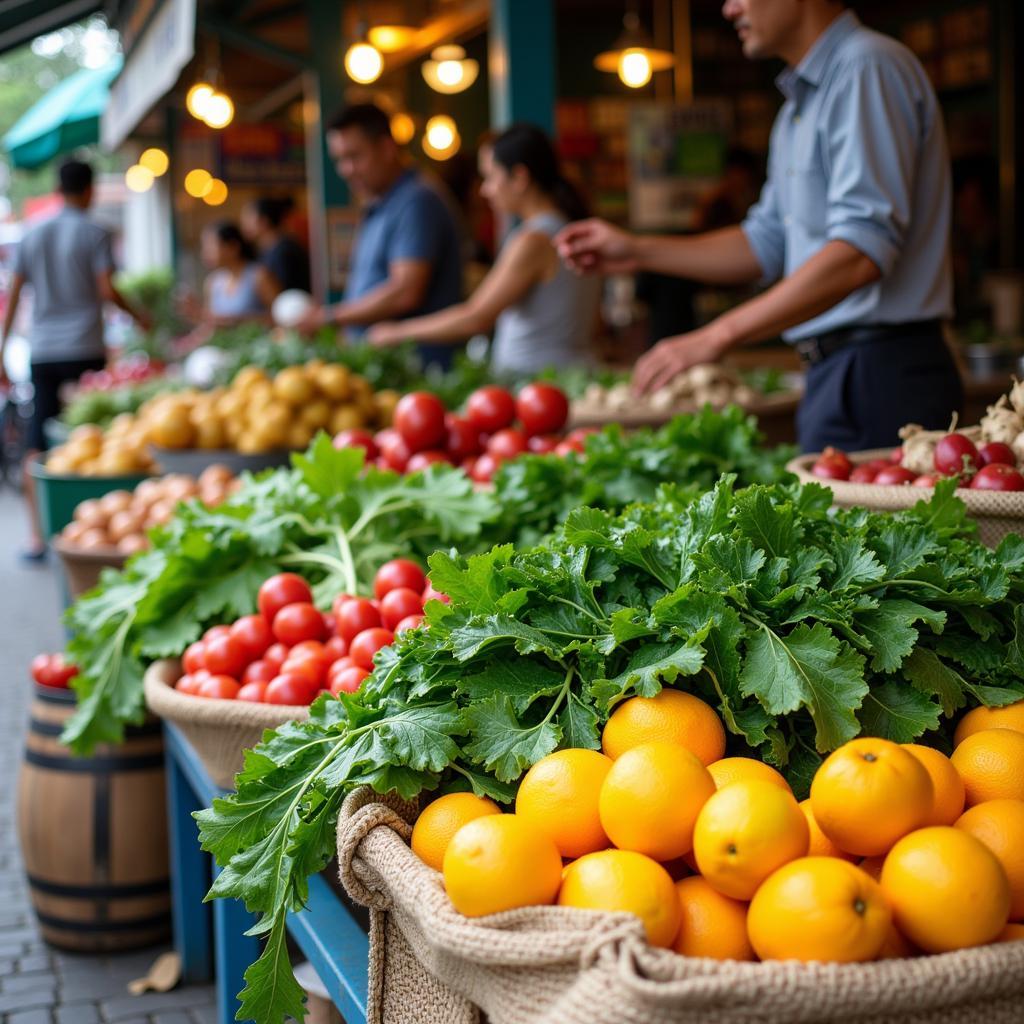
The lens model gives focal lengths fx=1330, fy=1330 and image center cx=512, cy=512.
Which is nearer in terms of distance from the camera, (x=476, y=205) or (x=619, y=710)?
(x=619, y=710)

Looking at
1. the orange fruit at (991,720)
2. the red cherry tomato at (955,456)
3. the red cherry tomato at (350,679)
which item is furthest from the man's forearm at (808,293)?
the orange fruit at (991,720)

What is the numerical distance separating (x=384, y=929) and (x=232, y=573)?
4.72ft

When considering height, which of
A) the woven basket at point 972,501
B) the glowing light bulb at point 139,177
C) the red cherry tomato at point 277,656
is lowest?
the red cherry tomato at point 277,656

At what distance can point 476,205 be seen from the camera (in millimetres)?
9477

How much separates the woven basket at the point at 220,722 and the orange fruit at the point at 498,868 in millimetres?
850

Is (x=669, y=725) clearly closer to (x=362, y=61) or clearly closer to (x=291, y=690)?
(x=291, y=690)

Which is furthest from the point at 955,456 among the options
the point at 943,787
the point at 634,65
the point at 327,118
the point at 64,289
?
the point at 634,65

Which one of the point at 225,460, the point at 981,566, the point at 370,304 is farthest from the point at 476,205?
the point at 981,566

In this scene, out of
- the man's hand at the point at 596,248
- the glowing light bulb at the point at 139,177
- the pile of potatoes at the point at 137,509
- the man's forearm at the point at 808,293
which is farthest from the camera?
the glowing light bulb at the point at 139,177

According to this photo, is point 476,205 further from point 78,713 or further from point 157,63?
point 78,713

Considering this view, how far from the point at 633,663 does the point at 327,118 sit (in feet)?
31.8

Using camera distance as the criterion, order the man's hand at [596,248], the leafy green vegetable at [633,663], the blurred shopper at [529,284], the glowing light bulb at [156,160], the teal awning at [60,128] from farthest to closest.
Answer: the glowing light bulb at [156,160] → the teal awning at [60,128] → the blurred shopper at [529,284] → the man's hand at [596,248] → the leafy green vegetable at [633,663]

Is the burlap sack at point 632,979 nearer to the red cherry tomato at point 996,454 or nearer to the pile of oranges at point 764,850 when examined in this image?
the pile of oranges at point 764,850

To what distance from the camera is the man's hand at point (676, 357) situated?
3.12 m
